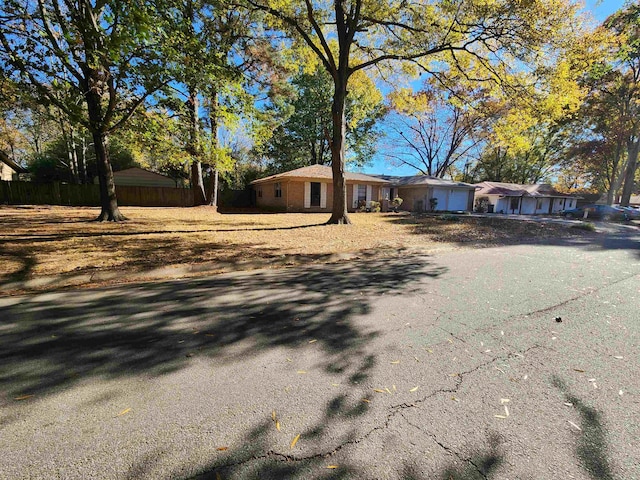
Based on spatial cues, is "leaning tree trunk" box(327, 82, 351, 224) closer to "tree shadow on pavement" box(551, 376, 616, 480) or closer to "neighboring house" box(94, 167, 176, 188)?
"tree shadow on pavement" box(551, 376, 616, 480)

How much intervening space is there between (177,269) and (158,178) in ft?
88.5

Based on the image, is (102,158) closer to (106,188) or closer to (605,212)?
(106,188)

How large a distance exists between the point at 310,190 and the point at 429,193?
11.4 m

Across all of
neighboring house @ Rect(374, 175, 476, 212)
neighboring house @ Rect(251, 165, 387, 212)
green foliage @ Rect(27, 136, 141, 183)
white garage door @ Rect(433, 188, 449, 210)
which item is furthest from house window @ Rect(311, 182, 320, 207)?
green foliage @ Rect(27, 136, 141, 183)

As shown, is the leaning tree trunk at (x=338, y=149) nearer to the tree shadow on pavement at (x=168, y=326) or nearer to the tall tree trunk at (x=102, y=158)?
the tree shadow on pavement at (x=168, y=326)

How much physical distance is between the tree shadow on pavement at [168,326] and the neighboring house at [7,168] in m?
29.6

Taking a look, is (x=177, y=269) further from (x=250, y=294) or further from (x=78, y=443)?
(x=78, y=443)

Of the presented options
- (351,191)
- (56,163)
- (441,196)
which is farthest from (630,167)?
(56,163)

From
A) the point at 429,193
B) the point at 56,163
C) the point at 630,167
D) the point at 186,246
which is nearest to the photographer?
the point at 186,246

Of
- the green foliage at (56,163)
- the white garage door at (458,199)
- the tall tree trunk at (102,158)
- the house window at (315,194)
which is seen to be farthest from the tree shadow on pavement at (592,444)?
the green foliage at (56,163)

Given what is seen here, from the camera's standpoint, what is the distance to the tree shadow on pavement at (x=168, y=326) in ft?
7.90

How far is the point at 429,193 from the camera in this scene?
2645 cm

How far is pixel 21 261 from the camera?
5438 mm

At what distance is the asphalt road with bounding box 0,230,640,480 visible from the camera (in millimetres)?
1578
